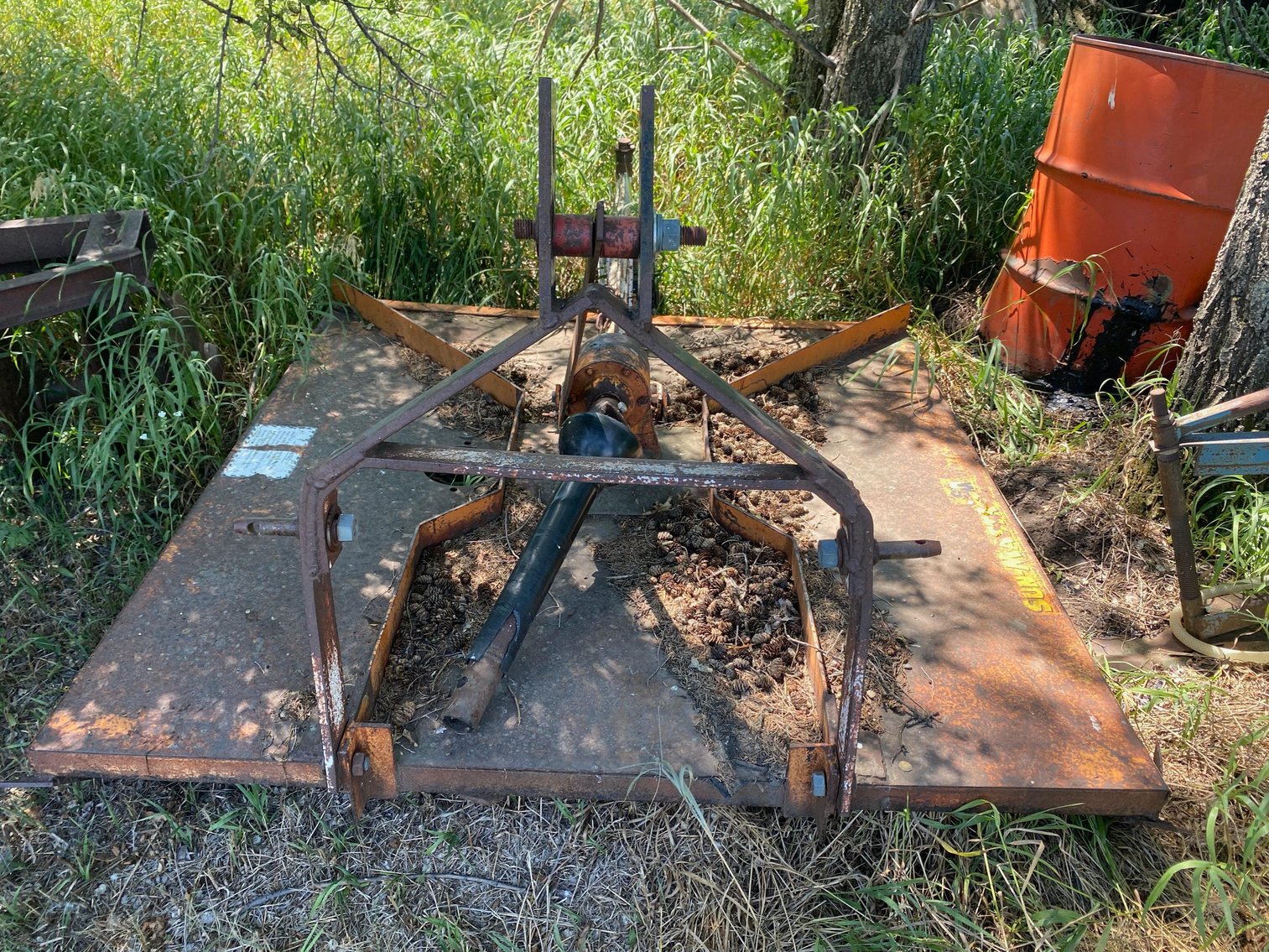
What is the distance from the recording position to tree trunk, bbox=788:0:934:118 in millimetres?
4348

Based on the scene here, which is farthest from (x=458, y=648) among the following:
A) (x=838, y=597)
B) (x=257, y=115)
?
(x=257, y=115)

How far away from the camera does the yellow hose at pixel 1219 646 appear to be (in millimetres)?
2656

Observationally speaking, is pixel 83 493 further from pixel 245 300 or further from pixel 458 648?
pixel 458 648

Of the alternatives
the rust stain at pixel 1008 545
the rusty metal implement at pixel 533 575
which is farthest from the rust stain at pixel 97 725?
the rust stain at pixel 1008 545

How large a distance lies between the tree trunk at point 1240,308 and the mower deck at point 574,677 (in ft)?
2.97

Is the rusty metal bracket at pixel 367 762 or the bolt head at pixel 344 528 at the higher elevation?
the bolt head at pixel 344 528

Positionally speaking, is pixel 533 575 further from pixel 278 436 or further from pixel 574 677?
pixel 278 436

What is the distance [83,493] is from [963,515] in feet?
8.55

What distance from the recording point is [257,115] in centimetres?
441

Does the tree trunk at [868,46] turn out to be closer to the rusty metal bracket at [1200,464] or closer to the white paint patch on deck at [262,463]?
the rusty metal bracket at [1200,464]

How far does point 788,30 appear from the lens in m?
4.29

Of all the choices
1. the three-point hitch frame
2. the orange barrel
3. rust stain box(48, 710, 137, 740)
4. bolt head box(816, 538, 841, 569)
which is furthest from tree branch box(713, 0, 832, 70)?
rust stain box(48, 710, 137, 740)

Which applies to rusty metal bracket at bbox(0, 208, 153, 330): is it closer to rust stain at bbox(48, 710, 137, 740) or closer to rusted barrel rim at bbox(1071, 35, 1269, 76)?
rust stain at bbox(48, 710, 137, 740)

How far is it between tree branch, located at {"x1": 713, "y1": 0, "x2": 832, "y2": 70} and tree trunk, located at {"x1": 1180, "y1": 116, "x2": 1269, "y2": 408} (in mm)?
1873
